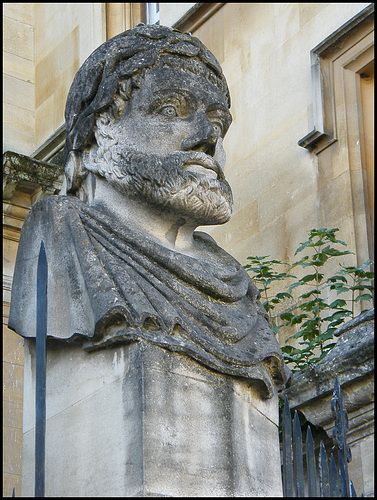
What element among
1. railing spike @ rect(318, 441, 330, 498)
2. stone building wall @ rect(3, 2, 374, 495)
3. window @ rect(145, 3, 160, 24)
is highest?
window @ rect(145, 3, 160, 24)

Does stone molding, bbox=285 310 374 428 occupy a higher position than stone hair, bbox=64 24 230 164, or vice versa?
stone hair, bbox=64 24 230 164

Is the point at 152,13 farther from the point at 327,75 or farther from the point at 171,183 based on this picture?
the point at 171,183

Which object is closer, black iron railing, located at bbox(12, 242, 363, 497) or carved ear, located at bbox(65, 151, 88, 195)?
black iron railing, located at bbox(12, 242, 363, 497)

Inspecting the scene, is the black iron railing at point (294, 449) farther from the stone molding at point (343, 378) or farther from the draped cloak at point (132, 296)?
the stone molding at point (343, 378)

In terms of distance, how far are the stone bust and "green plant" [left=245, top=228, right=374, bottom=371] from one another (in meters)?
2.27

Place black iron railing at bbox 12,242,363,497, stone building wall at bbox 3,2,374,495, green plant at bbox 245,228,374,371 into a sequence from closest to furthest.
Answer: black iron railing at bbox 12,242,363,497 → green plant at bbox 245,228,374,371 → stone building wall at bbox 3,2,374,495

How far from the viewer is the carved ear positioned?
6703 millimetres

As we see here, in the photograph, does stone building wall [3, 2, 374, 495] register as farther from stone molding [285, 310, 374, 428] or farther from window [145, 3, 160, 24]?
stone molding [285, 310, 374, 428]

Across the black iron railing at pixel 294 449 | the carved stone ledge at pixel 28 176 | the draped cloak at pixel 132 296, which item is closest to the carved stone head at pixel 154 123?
the draped cloak at pixel 132 296

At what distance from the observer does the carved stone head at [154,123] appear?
6.34 meters

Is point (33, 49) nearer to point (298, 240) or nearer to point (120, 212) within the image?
point (298, 240)

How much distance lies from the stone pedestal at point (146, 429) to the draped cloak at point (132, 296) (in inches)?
4.0

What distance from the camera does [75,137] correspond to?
670cm

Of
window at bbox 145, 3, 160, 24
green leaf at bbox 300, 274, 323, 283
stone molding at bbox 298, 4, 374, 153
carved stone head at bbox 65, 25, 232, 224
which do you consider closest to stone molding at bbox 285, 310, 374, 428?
carved stone head at bbox 65, 25, 232, 224
